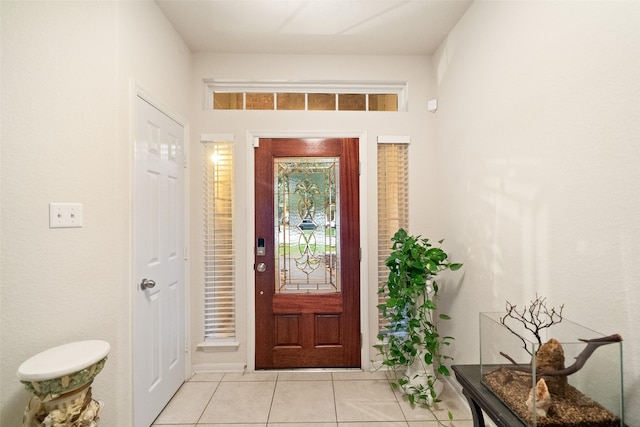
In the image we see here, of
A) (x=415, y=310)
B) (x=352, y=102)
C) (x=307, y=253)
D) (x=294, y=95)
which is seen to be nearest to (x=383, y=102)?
(x=352, y=102)

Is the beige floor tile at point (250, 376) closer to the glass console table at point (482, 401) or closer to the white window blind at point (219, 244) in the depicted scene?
the white window blind at point (219, 244)

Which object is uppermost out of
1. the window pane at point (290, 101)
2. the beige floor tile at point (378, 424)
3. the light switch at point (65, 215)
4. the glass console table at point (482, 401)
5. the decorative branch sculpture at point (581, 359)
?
the window pane at point (290, 101)

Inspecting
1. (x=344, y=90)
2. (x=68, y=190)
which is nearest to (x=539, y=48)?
(x=344, y=90)

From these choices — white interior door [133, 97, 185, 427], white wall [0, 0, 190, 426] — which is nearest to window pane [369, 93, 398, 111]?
white interior door [133, 97, 185, 427]

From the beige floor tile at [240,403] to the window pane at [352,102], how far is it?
2458mm

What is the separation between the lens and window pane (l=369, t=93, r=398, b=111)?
273 cm

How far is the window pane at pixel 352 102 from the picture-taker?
2.70 m

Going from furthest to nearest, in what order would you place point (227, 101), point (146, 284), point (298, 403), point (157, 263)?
point (227, 101), point (298, 403), point (157, 263), point (146, 284)

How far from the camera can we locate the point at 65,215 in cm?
141

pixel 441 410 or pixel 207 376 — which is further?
pixel 207 376

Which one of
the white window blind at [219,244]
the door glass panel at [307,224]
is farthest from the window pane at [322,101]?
the white window blind at [219,244]

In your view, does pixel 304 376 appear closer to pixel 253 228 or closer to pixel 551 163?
pixel 253 228

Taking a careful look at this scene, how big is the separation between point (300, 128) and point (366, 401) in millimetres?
2229

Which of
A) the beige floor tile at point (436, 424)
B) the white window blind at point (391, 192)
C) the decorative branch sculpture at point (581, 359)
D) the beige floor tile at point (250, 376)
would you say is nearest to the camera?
the decorative branch sculpture at point (581, 359)
